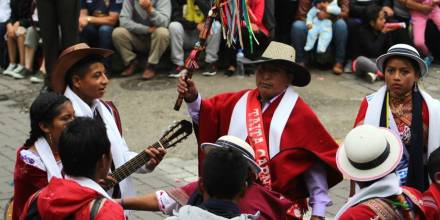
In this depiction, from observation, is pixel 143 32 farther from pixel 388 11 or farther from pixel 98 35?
pixel 388 11

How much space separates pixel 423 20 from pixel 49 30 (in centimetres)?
534

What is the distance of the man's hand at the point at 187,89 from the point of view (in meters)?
5.35

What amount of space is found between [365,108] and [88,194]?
8.54 feet

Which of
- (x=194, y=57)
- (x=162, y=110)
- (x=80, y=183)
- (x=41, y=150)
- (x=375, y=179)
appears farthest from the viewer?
(x=162, y=110)

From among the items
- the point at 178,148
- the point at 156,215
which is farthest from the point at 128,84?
the point at 156,215

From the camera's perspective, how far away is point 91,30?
11844mm

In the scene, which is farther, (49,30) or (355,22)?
(355,22)

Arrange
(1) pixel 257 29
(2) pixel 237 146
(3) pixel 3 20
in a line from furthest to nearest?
1. (3) pixel 3 20
2. (1) pixel 257 29
3. (2) pixel 237 146

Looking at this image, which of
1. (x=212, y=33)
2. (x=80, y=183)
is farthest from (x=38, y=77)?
(x=80, y=183)

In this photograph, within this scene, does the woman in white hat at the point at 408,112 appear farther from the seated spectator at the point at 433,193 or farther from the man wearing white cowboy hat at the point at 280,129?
the seated spectator at the point at 433,193

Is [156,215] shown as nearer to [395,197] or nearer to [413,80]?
[413,80]

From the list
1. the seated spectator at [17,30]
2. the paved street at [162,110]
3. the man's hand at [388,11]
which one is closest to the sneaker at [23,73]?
the seated spectator at [17,30]

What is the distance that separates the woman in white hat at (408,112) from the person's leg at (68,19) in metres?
5.12

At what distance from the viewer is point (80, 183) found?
390cm
